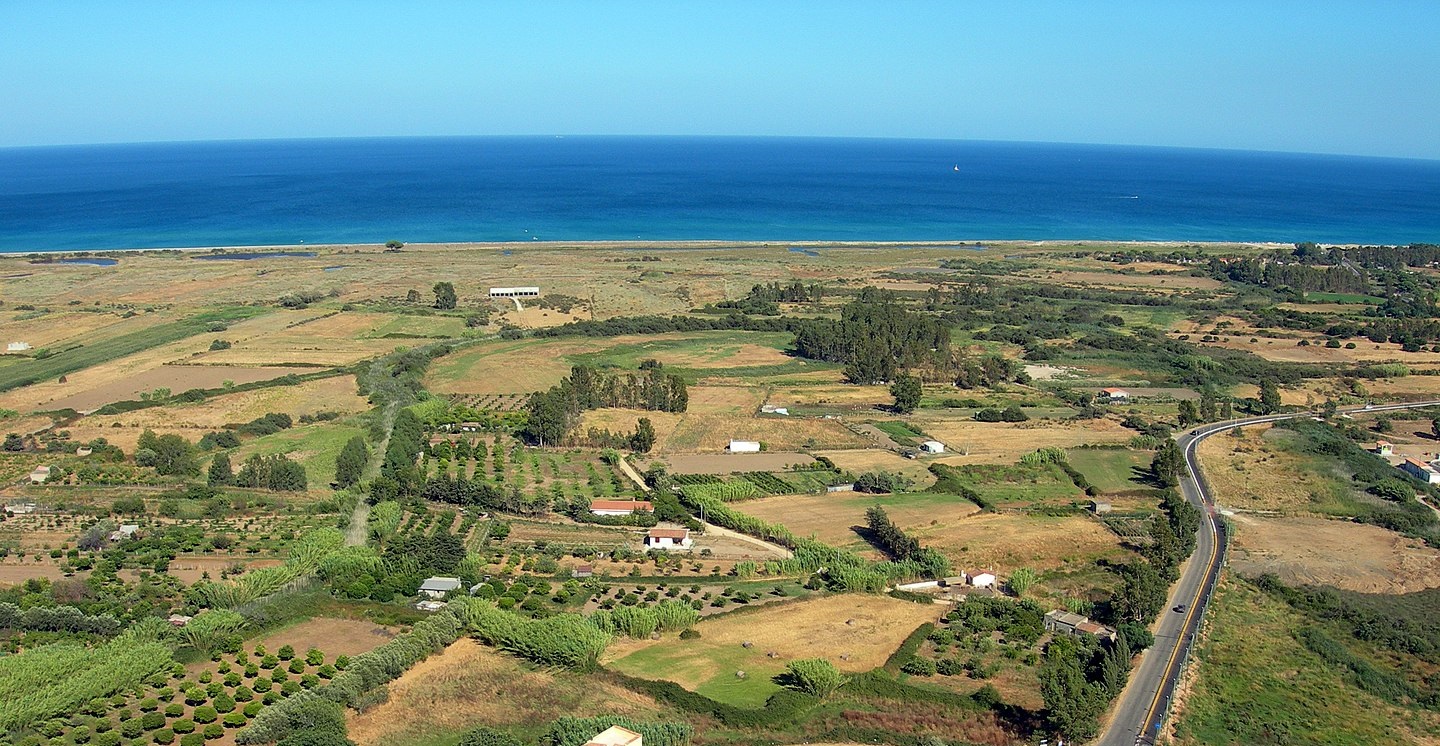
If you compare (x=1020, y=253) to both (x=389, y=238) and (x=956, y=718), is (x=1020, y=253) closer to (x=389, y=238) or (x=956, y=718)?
(x=389, y=238)

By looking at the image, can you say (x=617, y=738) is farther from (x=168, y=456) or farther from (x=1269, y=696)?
(x=168, y=456)

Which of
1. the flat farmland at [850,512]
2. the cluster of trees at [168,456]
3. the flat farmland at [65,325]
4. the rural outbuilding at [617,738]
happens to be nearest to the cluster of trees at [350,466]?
the cluster of trees at [168,456]

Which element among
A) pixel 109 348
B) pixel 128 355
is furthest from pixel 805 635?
pixel 109 348

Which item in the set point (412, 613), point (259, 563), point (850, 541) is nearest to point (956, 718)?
point (850, 541)

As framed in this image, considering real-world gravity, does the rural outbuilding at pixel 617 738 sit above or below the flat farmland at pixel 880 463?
above

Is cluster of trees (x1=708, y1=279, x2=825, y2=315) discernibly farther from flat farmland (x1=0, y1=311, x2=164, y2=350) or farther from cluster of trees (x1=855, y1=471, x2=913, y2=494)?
flat farmland (x1=0, y1=311, x2=164, y2=350)

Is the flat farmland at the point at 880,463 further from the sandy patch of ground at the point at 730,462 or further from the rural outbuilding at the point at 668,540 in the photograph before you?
the rural outbuilding at the point at 668,540

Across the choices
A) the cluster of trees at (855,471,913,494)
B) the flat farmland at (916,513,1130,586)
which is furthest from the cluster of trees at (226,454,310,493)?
the flat farmland at (916,513,1130,586)
